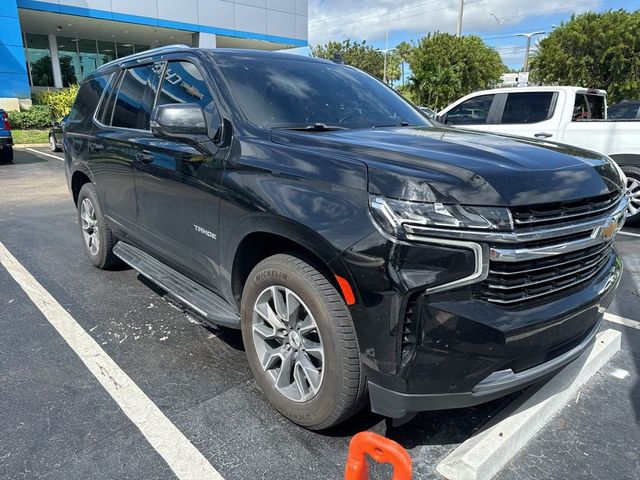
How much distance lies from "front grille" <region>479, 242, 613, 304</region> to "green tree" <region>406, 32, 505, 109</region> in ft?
111

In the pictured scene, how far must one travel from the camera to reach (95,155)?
446 centimetres

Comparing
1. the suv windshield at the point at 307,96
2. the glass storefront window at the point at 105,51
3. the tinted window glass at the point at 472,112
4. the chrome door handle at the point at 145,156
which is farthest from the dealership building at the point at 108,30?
the suv windshield at the point at 307,96

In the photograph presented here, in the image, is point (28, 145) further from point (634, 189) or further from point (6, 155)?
point (634, 189)

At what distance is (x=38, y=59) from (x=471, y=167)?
34795mm

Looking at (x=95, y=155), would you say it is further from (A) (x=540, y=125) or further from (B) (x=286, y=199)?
(A) (x=540, y=125)

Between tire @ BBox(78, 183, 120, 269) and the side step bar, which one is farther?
tire @ BBox(78, 183, 120, 269)

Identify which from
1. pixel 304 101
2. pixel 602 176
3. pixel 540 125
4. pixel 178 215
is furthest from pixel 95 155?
pixel 540 125

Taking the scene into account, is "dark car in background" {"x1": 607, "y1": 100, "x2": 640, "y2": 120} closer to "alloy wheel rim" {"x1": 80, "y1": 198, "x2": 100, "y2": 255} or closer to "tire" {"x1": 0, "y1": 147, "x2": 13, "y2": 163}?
"alloy wheel rim" {"x1": 80, "y1": 198, "x2": 100, "y2": 255}

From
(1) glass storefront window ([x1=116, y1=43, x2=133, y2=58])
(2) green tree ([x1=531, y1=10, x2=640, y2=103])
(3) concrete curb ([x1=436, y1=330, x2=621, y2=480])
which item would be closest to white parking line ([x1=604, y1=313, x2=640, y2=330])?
(3) concrete curb ([x1=436, y1=330, x2=621, y2=480])

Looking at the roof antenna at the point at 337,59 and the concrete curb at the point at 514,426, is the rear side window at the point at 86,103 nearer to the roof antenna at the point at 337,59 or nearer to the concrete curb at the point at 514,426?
the roof antenna at the point at 337,59

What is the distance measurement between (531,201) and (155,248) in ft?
9.06

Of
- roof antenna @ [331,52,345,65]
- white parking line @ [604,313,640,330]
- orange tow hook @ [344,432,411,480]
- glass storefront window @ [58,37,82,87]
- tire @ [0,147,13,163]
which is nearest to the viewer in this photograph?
orange tow hook @ [344,432,411,480]

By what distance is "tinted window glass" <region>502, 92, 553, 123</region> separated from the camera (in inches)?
303

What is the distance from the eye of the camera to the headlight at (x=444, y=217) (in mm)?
1909
